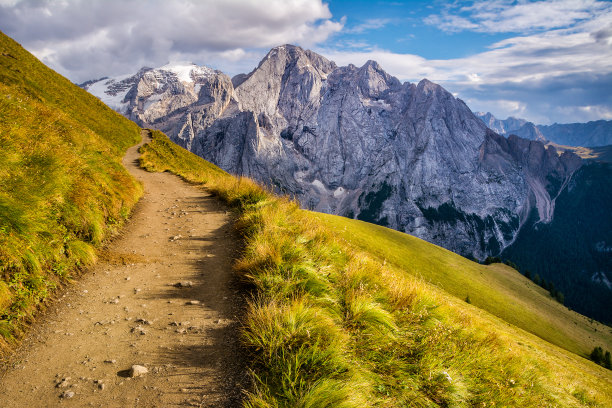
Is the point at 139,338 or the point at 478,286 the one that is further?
the point at 478,286

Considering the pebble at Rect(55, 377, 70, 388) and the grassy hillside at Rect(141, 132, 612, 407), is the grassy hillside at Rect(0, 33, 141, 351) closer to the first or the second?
the pebble at Rect(55, 377, 70, 388)

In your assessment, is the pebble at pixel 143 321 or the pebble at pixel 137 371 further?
the pebble at pixel 143 321

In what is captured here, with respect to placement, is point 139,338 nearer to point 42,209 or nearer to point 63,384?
point 63,384

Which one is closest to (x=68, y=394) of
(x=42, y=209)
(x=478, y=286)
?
(x=42, y=209)

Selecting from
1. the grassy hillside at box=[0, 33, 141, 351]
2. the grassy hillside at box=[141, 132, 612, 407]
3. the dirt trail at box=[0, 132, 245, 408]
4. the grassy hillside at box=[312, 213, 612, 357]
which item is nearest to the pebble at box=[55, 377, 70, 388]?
the dirt trail at box=[0, 132, 245, 408]

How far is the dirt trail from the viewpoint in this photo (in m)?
4.16

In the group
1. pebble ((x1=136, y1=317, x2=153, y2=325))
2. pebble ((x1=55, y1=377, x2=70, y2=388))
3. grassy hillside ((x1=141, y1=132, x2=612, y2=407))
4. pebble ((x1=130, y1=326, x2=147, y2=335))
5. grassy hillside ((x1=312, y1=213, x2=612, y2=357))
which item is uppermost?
grassy hillside ((x1=141, y1=132, x2=612, y2=407))

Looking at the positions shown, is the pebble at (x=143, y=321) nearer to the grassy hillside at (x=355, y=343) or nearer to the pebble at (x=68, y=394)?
the pebble at (x=68, y=394)

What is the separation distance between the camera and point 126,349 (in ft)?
16.8

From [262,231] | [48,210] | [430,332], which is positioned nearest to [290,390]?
[430,332]

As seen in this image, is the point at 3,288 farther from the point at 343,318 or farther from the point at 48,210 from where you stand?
the point at 343,318

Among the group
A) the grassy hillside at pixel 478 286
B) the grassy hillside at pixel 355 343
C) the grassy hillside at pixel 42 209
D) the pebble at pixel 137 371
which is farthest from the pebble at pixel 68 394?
the grassy hillside at pixel 478 286

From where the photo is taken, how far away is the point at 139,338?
17.8 feet

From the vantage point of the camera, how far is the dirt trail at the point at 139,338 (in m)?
4.16
